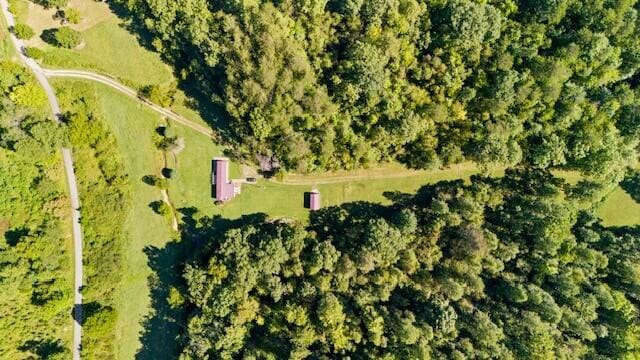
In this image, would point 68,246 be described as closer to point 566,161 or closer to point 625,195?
point 566,161

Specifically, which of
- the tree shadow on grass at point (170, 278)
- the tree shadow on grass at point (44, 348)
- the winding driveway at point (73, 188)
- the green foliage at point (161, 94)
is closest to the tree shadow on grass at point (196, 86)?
the green foliage at point (161, 94)

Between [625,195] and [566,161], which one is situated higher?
[566,161]

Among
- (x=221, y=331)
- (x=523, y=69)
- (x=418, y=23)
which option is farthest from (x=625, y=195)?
(x=221, y=331)

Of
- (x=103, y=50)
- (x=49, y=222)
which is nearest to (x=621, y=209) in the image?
(x=103, y=50)

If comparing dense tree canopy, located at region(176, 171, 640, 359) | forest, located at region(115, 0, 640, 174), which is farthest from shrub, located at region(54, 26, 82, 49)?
dense tree canopy, located at region(176, 171, 640, 359)

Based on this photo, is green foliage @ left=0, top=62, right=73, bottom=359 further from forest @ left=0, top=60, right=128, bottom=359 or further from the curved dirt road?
the curved dirt road

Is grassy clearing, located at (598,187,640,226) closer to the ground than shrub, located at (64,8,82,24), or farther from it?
closer to the ground
